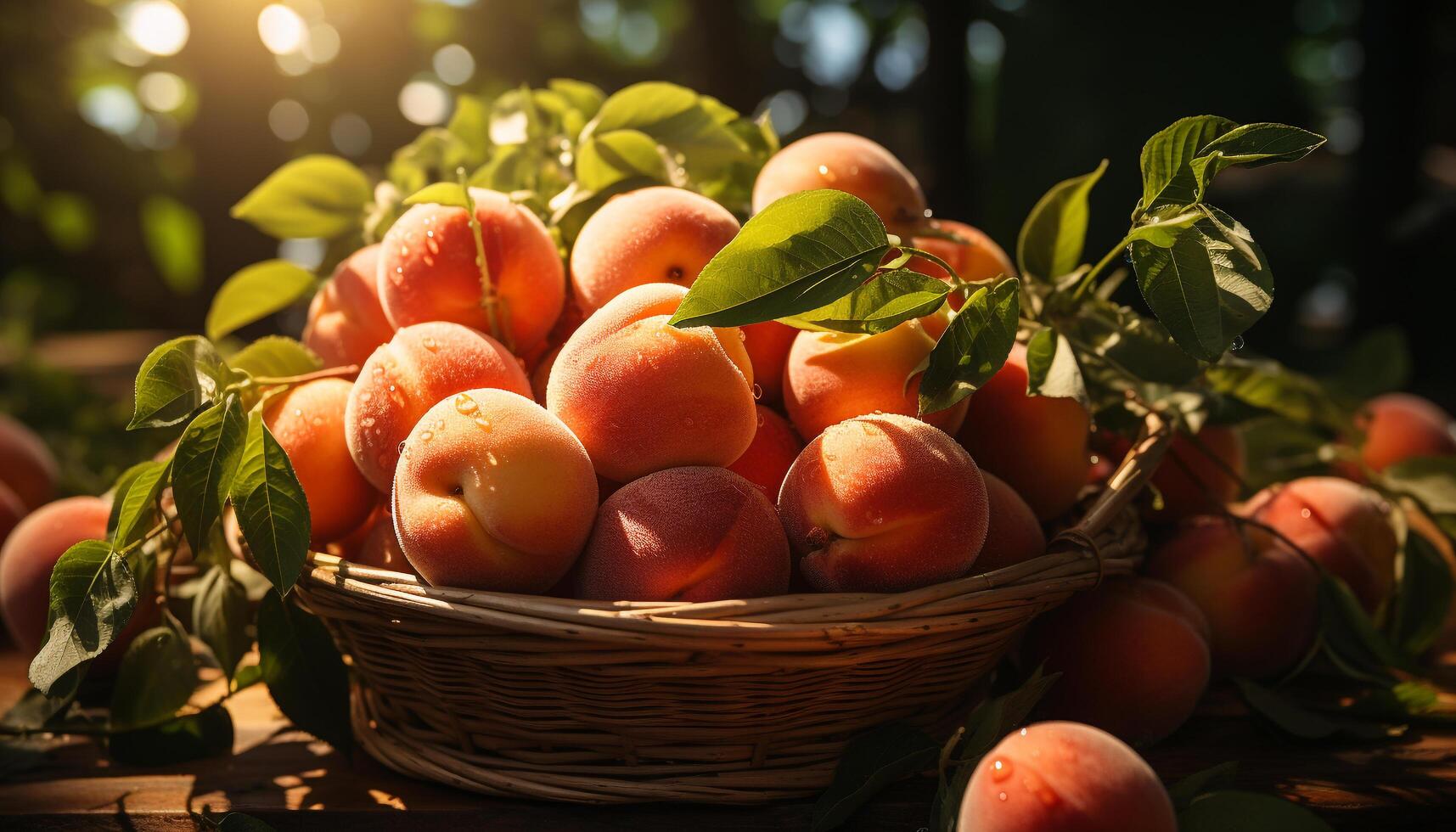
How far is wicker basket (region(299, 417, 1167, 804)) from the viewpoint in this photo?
523 millimetres

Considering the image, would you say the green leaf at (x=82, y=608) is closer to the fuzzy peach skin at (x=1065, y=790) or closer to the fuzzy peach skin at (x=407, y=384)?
the fuzzy peach skin at (x=407, y=384)

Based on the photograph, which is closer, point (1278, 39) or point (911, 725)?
point (911, 725)

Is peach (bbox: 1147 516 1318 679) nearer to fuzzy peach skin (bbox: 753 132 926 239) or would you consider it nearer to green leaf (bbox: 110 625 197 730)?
fuzzy peach skin (bbox: 753 132 926 239)

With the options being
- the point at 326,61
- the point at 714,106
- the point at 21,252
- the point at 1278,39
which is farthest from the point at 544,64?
the point at 714,106

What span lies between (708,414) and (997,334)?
175 mm

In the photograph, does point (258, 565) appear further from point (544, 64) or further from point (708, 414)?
point (544, 64)

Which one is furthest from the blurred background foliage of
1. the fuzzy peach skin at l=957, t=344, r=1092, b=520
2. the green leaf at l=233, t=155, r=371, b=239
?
the fuzzy peach skin at l=957, t=344, r=1092, b=520

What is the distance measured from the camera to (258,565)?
1.93 ft

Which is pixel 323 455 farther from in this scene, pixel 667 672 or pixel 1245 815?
pixel 1245 815

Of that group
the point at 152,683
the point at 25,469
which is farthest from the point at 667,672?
the point at 25,469

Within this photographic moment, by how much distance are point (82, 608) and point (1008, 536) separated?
0.57 m

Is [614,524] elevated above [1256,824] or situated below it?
above

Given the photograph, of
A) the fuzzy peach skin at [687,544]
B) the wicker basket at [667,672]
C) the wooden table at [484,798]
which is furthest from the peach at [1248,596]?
the fuzzy peach skin at [687,544]

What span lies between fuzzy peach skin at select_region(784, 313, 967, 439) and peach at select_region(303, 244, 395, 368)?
329 millimetres
